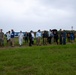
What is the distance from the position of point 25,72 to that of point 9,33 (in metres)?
14.5

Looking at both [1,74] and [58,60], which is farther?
[58,60]

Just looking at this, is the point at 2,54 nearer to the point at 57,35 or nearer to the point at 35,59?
the point at 35,59

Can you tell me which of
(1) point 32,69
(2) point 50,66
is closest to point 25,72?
(1) point 32,69

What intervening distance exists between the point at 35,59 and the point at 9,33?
38.1 feet

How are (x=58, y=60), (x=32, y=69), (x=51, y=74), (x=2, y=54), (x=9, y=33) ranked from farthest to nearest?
(x=9, y=33)
(x=2, y=54)
(x=58, y=60)
(x=32, y=69)
(x=51, y=74)

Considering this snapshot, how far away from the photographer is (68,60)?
18.2 metres

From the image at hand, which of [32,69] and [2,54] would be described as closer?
[32,69]

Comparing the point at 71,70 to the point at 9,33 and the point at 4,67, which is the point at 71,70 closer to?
the point at 4,67

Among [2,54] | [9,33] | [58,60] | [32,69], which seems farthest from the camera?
[9,33]

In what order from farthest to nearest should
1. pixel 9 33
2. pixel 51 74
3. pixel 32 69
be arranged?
pixel 9 33 → pixel 32 69 → pixel 51 74

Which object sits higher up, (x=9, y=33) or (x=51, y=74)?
(x=9, y=33)

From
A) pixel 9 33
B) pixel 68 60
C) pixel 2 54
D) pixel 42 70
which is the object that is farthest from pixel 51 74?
pixel 9 33

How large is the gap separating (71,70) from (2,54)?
656cm

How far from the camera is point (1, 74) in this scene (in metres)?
15.1
